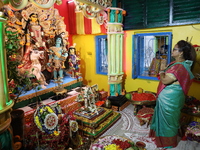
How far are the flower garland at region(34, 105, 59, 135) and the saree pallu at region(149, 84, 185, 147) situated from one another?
2206mm

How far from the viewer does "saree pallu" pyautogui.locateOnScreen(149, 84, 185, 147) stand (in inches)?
131

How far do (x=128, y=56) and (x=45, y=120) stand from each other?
4.04 meters

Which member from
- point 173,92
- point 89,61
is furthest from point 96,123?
point 89,61

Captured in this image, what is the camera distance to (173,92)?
3.30 m

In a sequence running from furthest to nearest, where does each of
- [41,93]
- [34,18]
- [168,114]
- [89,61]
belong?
[89,61], [34,18], [41,93], [168,114]

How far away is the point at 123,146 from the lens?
3248 mm

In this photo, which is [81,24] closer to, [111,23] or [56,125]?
[111,23]

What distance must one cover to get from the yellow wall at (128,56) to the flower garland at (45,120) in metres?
3.70

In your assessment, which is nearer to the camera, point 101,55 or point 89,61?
point 101,55

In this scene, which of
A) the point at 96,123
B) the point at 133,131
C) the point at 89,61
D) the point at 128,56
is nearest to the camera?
the point at 96,123

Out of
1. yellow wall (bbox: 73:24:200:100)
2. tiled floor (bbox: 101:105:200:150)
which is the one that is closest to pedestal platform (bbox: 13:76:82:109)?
yellow wall (bbox: 73:24:200:100)

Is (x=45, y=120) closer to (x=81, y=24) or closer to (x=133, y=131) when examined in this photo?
(x=133, y=131)

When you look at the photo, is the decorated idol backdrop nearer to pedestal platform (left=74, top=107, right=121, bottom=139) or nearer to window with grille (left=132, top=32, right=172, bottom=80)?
pedestal platform (left=74, top=107, right=121, bottom=139)

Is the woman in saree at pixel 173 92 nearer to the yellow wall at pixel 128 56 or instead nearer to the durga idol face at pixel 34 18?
the yellow wall at pixel 128 56
